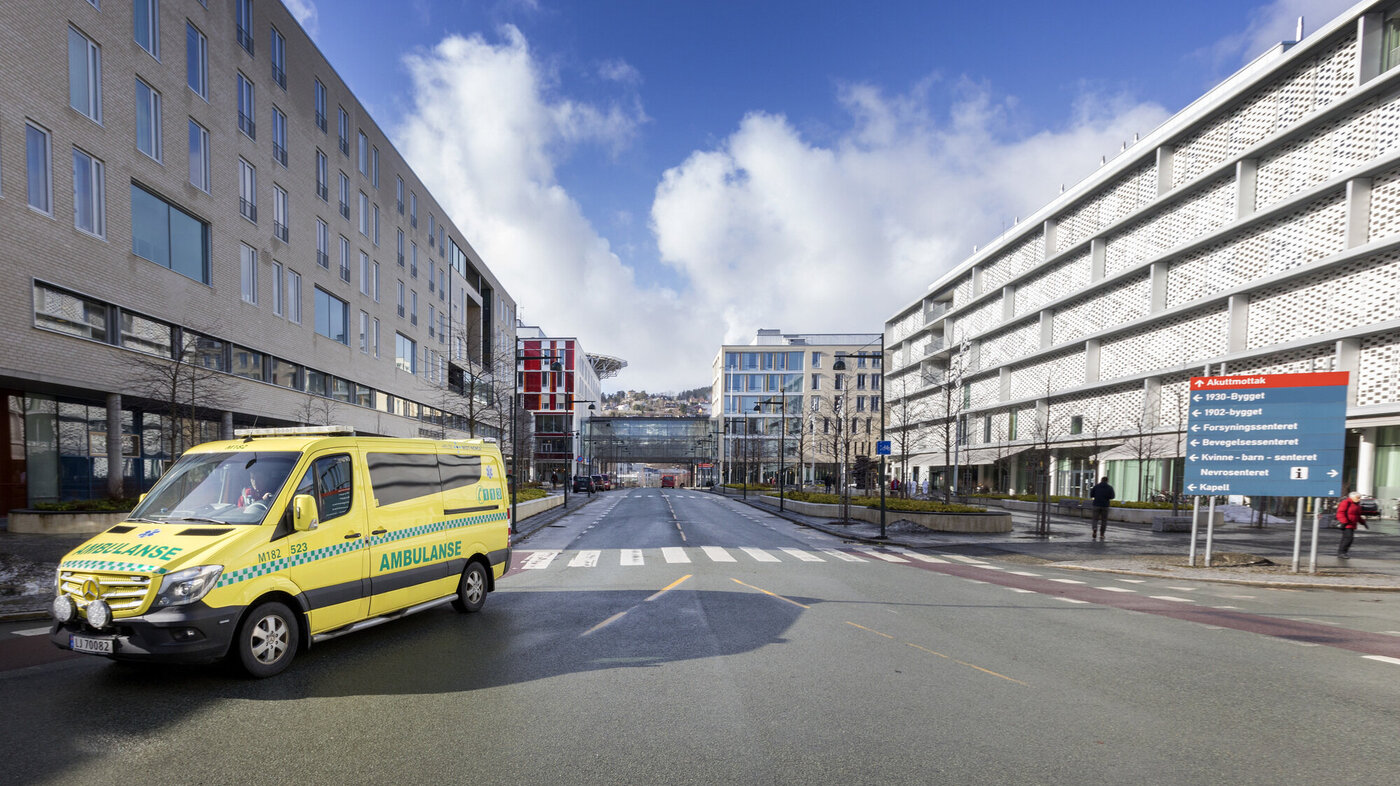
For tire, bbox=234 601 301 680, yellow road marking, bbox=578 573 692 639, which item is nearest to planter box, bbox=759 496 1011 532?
yellow road marking, bbox=578 573 692 639

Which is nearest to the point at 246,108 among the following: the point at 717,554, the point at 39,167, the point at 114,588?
the point at 39,167

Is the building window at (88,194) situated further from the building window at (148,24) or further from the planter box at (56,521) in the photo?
the planter box at (56,521)

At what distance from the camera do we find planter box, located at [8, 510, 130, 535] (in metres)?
16.6

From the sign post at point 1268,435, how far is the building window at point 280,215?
113 ft

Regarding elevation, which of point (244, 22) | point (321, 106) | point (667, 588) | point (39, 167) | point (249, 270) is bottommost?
point (667, 588)

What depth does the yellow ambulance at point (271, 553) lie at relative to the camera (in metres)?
5.57

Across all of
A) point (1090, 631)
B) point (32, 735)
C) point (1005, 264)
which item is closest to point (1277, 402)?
point (1090, 631)

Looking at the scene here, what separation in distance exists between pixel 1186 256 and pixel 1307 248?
8123 mm

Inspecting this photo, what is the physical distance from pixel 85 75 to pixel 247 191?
864cm

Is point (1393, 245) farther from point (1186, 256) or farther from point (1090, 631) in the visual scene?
point (1090, 631)

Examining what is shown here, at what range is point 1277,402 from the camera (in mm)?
15055

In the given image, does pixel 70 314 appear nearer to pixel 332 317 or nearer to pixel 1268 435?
pixel 332 317

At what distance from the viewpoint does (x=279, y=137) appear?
31.2 metres

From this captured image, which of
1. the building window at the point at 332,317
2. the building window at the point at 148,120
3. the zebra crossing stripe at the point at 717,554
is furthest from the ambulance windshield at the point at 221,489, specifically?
the building window at the point at 332,317
